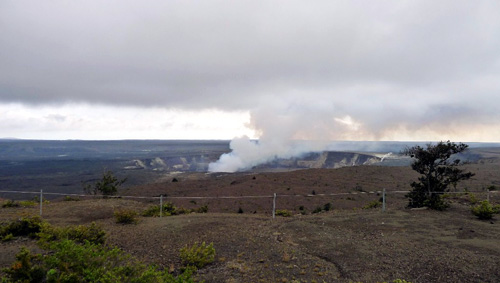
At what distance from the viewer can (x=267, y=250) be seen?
7707mm

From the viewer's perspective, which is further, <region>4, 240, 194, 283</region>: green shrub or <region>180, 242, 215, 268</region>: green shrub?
<region>180, 242, 215, 268</region>: green shrub

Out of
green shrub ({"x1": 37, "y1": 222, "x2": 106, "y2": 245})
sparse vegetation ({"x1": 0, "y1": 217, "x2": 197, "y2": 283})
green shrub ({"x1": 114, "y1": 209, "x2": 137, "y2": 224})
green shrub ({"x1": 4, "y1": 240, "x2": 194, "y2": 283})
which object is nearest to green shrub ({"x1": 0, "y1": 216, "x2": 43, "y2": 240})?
green shrub ({"x1": 37, "y1": 222, "x2": 106, "y2": 245})

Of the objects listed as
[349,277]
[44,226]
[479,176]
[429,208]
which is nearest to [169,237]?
[44,226]

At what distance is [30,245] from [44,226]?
25.9 inches

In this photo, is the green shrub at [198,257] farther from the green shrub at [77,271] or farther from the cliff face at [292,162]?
the cliff face at [292,162]

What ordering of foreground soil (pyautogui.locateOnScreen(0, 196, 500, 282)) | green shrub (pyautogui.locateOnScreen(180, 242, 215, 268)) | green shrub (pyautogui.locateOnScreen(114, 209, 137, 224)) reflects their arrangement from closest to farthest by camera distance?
foreground soil (pyautogui.locateOnScreen(0, 196, 500, 282)), green shrub (pyautogui.locateOnScreen(180, 242, 215, 268)), green shrub (pyautogui.locateOnScreen(114, 209, 137, 224))

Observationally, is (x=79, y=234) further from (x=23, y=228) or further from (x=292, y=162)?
(x=292, y=162)

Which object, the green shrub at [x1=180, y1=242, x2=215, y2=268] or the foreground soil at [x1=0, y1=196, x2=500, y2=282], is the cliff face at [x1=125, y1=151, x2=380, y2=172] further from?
the green shrub at [x1=180, y1=242, x2=215, y2=268]

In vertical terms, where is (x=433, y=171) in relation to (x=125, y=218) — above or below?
above

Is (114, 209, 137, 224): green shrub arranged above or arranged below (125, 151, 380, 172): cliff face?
above

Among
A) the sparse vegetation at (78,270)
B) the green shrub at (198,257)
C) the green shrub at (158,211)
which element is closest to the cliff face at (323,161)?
the green shrub at (158,211)

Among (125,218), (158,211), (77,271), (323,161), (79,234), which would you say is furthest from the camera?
(323,161)

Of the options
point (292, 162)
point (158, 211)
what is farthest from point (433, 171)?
point (292, 162)

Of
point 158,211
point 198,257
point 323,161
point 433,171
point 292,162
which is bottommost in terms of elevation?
point 292,162
